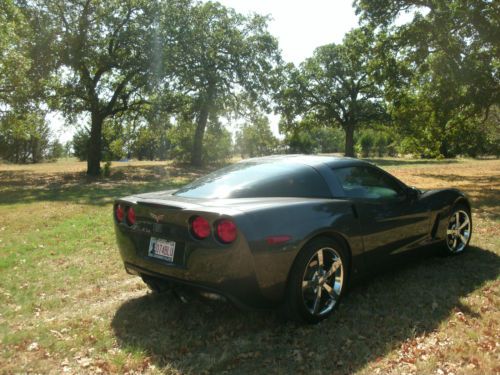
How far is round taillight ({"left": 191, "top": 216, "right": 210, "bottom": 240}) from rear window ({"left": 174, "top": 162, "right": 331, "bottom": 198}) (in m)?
0.51

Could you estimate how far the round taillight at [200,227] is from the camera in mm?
3369

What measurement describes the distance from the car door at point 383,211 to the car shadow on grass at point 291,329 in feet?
1.11

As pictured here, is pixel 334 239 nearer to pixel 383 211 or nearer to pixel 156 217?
pixel 383 211

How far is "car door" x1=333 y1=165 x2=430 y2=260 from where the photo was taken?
4266mm

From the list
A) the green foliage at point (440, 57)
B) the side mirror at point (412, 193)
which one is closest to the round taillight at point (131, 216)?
the side mirror at point (412, 193)

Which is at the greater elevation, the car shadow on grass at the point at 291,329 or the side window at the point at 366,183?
the side window at the point at 366,183

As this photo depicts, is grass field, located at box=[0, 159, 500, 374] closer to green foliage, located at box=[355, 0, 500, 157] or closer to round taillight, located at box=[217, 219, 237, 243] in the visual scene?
round taillight, located at box=[217, 219, 237, 243]

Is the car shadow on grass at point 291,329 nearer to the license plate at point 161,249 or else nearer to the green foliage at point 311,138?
the license plate at point 161,249

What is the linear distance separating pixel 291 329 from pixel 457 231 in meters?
3.25

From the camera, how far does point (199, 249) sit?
132 inches

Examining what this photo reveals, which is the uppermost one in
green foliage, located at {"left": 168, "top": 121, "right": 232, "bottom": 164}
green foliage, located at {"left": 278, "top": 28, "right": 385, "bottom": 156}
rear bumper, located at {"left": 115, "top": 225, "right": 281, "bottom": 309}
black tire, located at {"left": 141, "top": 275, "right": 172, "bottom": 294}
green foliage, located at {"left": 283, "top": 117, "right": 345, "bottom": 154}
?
green foliage, located at {"left": 278, "top": 28, "right": 385, "bottom": 156}

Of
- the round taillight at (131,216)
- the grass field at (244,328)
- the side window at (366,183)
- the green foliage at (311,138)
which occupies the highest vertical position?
the green foliage at (311,138)

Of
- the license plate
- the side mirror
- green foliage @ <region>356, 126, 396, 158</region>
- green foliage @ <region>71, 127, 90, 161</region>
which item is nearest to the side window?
the side mirror

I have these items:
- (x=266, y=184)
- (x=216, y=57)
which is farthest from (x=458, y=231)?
(x=216, y=57)
